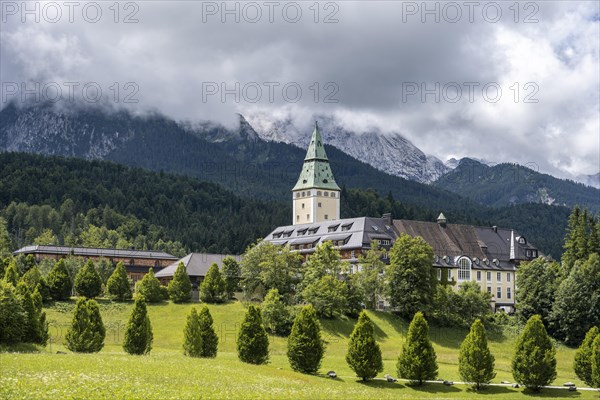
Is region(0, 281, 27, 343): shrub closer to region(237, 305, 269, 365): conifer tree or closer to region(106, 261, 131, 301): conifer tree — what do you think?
region(237, 305, 269, 365): conifer tree

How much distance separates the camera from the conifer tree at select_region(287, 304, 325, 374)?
70562 millimetres

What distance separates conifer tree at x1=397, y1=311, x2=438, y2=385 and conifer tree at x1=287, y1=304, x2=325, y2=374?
7.67 metres

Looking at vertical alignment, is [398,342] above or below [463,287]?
below

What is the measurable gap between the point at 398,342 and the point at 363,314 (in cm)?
2423

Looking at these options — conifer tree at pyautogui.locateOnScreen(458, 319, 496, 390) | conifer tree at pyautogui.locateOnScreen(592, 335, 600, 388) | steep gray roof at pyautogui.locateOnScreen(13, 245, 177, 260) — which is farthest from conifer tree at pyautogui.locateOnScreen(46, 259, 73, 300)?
conifer tree at pyautogui.locateOnScreen(592, 335, 600, 388)

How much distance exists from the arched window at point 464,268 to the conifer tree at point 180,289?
1771 inches

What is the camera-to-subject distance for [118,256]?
148m

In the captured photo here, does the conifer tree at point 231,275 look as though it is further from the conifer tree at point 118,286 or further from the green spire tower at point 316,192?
the green spire tower at point 316,192

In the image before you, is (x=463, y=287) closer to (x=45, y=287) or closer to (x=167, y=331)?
(x=167, y=331)

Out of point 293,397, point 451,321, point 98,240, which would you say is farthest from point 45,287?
point 98,240

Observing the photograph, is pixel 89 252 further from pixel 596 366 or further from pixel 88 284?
pixel 596 366

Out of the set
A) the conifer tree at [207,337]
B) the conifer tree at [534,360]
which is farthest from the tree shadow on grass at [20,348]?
the conifer tree at [534,360]

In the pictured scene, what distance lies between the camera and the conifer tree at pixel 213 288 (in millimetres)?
107312

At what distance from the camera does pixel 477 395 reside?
70250 mm
